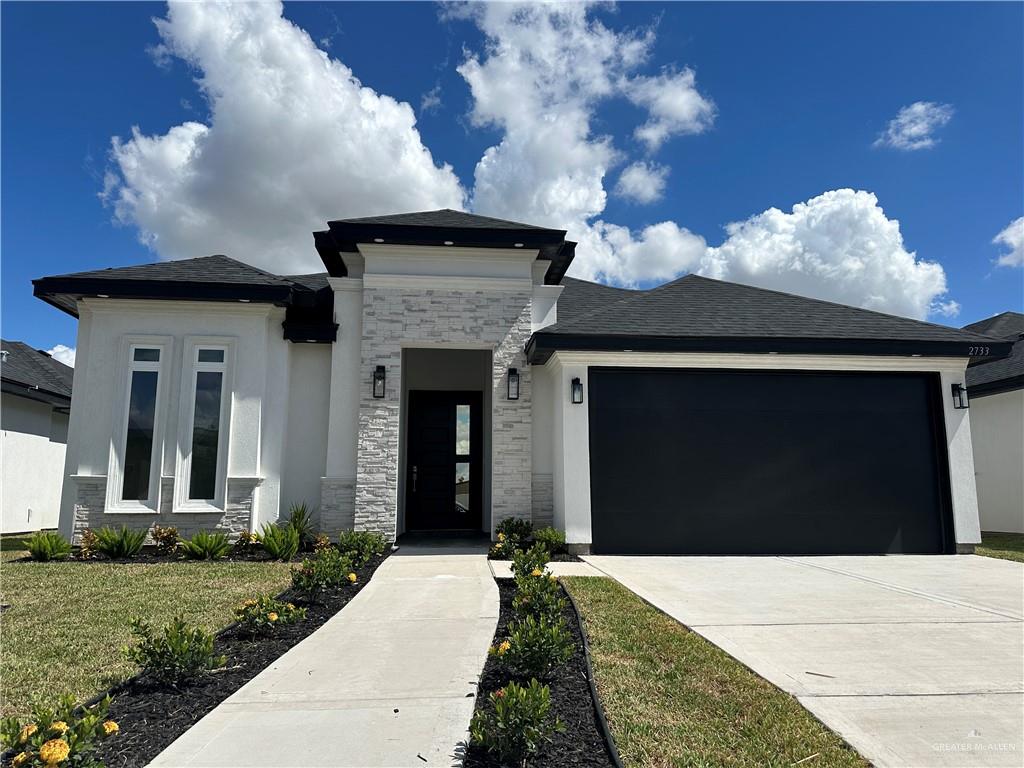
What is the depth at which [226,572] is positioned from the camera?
24.2 ft

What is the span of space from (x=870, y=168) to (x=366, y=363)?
10802 millimetres

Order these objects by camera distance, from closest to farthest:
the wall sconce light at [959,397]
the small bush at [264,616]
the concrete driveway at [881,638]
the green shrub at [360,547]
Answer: the concrete driveway at [881,638] < the small bush at [264,616] < the green shrub at [360,547] < the wall sconce light at [959,397]

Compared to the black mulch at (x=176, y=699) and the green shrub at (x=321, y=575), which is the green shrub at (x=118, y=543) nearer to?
the green shrub at (x=321, y=575)

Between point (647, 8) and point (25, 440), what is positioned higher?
point (647, 8)

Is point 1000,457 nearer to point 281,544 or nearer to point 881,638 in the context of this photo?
point 881,638

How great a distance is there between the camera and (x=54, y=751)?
2201mm

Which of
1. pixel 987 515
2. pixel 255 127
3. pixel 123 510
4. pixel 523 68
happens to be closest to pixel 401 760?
pixel 123 510

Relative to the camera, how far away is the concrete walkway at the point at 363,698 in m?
2.70

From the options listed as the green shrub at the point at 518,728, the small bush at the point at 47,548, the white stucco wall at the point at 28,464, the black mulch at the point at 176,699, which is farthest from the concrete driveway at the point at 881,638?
A: the white stucco wall at the point at 28,464

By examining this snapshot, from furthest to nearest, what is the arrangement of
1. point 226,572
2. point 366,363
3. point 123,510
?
point 366,363 → point 123,510 → point 226,572

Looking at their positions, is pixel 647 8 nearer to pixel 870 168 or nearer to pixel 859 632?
pixel 870 168

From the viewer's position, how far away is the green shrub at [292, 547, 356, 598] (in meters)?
5.74

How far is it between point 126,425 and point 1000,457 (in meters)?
17.6

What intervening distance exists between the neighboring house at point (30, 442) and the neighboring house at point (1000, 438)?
876 inches
